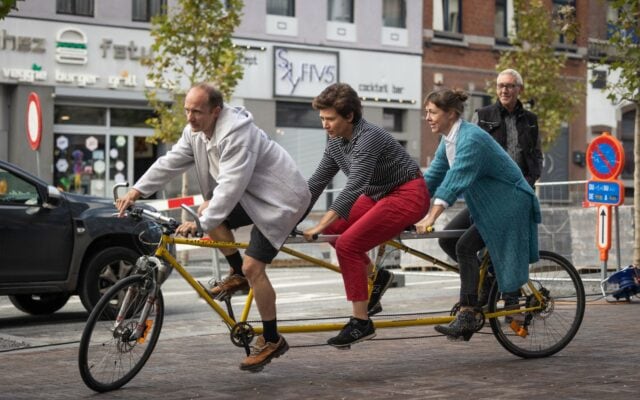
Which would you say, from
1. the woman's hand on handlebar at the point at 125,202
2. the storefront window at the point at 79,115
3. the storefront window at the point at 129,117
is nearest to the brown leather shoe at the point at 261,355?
the woman's hand on handlebar at the point at 125,202

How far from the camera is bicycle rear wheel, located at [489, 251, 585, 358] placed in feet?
27.3

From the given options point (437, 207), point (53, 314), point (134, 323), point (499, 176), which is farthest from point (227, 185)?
point (53, 314)

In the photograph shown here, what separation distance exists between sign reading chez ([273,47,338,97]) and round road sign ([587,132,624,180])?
18354 mm

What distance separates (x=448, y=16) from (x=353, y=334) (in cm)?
2974

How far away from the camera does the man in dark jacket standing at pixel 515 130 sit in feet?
33.2

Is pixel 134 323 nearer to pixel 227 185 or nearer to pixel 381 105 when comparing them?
pixel 227 185

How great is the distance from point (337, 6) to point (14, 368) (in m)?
26.8

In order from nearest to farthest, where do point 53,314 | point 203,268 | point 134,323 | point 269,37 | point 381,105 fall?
point 134,323 < point 53,314 < point 203,268 < point 269,37 < point 381,105

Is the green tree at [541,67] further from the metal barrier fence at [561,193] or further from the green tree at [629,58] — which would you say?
the green tree at [629,58]

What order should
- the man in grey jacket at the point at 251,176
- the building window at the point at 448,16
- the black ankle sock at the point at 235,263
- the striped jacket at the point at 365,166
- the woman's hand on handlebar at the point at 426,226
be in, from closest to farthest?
the man in grey jacket at the point at 251,176 → the striped jacket at the point at 365,166 → the black ankle sock at the point at 235,263 → the woman's hand on handlebar at the point at 426,226 → the building window at the point at 448,16

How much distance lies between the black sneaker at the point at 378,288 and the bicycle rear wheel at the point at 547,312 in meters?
0.69

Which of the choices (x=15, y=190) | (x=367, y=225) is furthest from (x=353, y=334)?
(x=15, y=190)

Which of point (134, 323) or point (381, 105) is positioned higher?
point (381, 105)

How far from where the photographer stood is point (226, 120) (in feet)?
23.9
